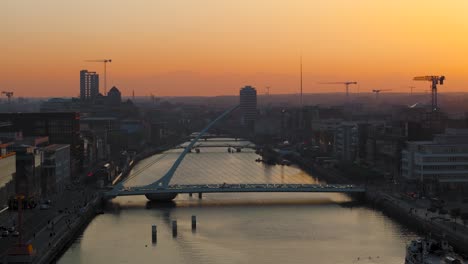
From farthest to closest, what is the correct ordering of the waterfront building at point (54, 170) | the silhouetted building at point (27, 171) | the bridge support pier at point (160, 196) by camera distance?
1. the waterfront building at point (54, 170)
2. the bridge support pier at point (160, 196)
3. the silhouetted building at point (27, 171)

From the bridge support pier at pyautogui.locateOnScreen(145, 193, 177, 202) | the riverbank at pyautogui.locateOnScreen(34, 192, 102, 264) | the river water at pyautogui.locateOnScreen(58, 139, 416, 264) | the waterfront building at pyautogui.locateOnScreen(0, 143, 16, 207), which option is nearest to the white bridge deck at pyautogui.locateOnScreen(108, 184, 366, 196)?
the bridge support pier at pyautogui.locateOnScreen(145, 193, 177, 202)

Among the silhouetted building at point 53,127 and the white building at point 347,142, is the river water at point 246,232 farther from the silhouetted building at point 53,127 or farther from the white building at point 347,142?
the white building at point 347,142

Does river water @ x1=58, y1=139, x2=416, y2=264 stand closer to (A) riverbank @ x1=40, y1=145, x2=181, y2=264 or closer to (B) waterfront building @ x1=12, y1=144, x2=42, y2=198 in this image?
(A) riverbank @ x1=40, y1=145, x2=181, y2=264

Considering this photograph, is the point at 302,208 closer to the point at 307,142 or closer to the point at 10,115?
the point at 10,115

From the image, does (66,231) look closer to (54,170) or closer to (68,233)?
(68,233)

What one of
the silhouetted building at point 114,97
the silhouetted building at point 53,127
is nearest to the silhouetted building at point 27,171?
the silhouetted building at point 53,127

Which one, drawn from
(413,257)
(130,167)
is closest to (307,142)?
(130,167)

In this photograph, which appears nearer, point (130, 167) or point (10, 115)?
point (10, 115)
